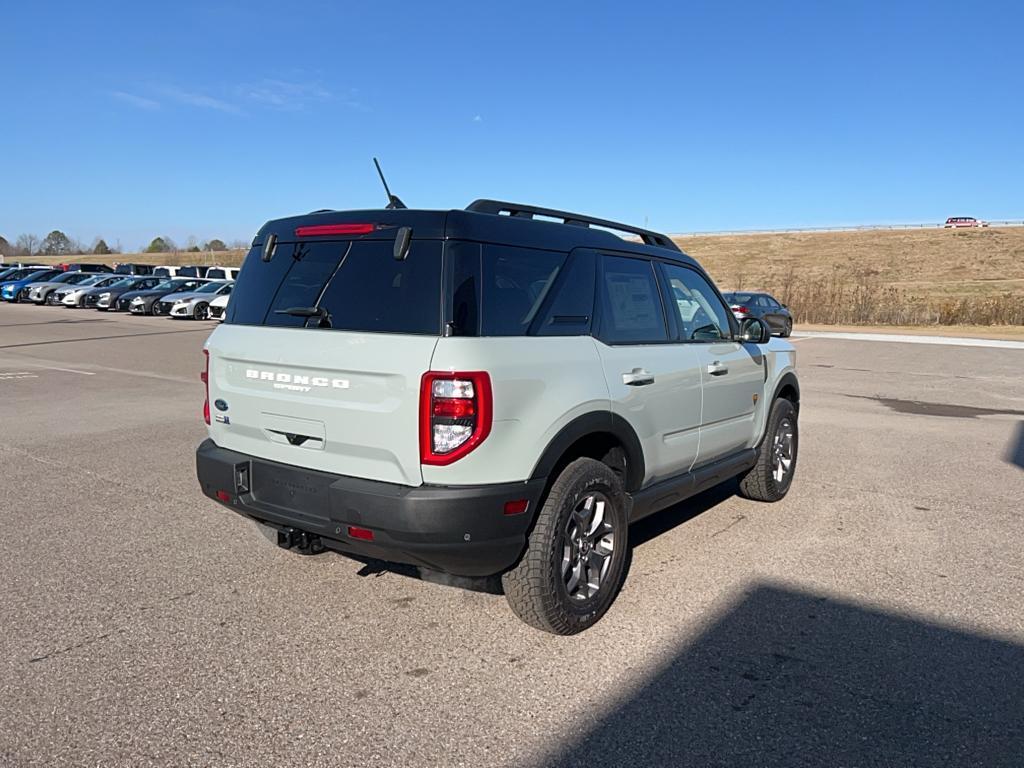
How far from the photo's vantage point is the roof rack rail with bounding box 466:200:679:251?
401 centimetres

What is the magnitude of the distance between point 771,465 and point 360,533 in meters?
3.77

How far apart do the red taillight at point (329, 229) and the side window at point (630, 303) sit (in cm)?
132

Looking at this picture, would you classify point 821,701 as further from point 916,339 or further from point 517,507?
point 916,339

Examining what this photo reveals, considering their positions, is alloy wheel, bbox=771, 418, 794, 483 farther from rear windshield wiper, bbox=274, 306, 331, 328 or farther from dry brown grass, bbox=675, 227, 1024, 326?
dry brown grass, bbox=675, 227, 1024, 326

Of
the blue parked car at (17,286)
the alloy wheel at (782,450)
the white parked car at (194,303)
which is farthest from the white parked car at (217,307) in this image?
the alloy wheel at (782,450)

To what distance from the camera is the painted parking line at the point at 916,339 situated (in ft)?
76.2

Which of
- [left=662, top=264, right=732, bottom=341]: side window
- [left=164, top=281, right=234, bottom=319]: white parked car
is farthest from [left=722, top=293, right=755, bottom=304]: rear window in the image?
[left=662, top=264, right=732, bottom=341]: side window

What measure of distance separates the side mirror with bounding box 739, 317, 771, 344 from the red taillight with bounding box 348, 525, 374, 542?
10.6 feet

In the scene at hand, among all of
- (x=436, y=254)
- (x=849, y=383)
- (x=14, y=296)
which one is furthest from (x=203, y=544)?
(x=14, y=296)

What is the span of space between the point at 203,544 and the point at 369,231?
2573 millimetres

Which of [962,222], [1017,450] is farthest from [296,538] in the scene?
[962,222]

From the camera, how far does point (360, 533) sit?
3.42 m

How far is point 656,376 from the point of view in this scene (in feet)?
14.4

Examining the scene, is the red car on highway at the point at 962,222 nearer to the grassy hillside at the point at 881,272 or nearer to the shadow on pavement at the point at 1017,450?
the grassy hillside at the point at 881,272
